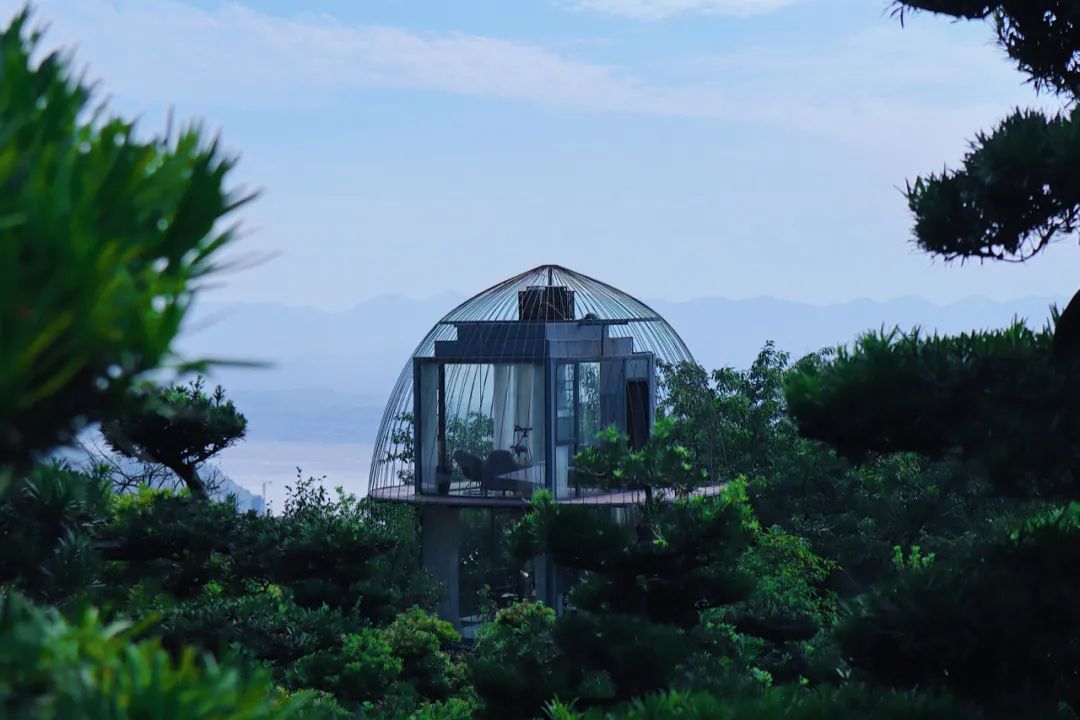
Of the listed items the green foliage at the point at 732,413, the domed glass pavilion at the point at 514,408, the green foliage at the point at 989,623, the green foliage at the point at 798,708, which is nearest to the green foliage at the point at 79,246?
Answer: the green foliage at the point at 798,708

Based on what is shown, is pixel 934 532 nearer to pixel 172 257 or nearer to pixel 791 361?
pixel 791 361

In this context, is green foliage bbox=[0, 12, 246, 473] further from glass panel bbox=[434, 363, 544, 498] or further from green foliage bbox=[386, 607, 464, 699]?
glass panel bbox=[434, 363, 544, 498]

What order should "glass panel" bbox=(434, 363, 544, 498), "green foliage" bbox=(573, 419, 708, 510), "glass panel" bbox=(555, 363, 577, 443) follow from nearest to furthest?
"green foliage" bbox=(573, 419, 708, 510)
"glass panel" bbox=(555, 363, 577, 443)
"glass panel" bbox=(434, 363, 544, 498)

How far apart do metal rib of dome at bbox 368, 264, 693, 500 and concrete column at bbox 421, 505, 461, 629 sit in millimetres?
622

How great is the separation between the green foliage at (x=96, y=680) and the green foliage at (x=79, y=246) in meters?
0.24

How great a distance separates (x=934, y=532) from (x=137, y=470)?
14.2m

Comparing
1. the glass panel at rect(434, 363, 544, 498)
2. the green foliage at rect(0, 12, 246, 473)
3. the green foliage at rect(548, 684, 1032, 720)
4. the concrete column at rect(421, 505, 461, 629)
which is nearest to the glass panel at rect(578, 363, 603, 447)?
the glass panel at rect(434, 363, 544, 498)

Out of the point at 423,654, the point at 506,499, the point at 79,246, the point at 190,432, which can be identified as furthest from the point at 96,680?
the point at 506,499

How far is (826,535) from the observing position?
21359 millimetres

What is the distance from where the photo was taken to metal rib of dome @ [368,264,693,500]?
1780 cm

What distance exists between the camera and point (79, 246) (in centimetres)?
152

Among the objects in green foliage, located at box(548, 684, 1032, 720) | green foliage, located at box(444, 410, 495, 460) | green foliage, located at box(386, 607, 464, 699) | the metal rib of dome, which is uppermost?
the metal rib of dome

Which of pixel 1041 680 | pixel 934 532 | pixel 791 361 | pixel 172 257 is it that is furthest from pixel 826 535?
pixel 172 257

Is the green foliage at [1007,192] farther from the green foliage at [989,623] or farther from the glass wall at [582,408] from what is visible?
the glass wall at [582,408]
